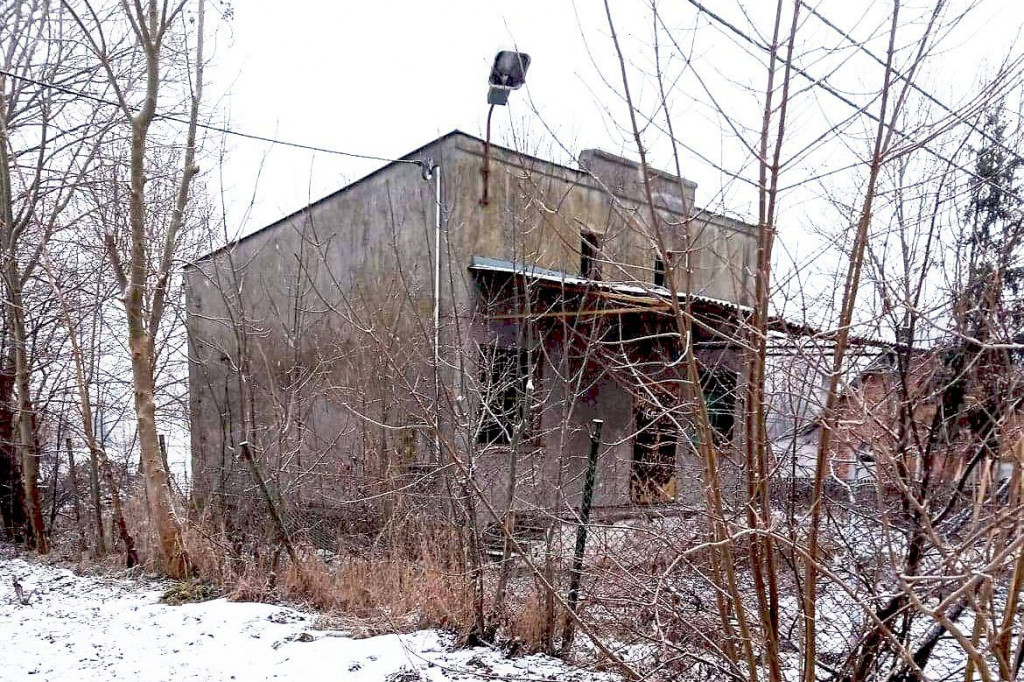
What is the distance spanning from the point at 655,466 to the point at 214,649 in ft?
14.1

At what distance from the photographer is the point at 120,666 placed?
5664mm

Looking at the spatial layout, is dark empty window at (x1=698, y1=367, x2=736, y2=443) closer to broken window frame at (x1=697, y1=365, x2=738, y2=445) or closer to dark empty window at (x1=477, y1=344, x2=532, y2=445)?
broken window frame at (x1=697, y1=365, x2=738, y2=445)

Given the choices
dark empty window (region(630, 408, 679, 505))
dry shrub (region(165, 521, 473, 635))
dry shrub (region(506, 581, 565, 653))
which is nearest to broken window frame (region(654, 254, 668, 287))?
dark empty window (region(630, 408, 679, 505))

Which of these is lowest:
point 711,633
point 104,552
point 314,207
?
point 104,552

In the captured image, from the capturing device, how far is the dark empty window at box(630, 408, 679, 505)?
4.92 meters

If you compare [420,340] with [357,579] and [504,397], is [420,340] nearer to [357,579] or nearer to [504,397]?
[504,397]

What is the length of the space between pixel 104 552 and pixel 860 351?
31.0 ft

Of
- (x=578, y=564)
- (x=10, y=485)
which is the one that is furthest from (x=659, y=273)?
(x=10, y=485)

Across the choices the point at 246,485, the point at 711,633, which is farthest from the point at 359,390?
the point at 711,633

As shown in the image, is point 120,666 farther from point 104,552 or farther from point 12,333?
point 12,333

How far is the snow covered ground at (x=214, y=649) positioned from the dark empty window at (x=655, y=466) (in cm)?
125

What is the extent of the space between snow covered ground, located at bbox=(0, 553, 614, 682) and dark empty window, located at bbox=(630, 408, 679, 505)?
125 centimetres

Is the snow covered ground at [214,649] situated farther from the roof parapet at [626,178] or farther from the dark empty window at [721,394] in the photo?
the roof parapet at [626,178]

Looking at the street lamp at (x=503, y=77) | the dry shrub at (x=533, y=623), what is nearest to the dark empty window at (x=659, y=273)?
the street lamp at (x=503, y=77)
